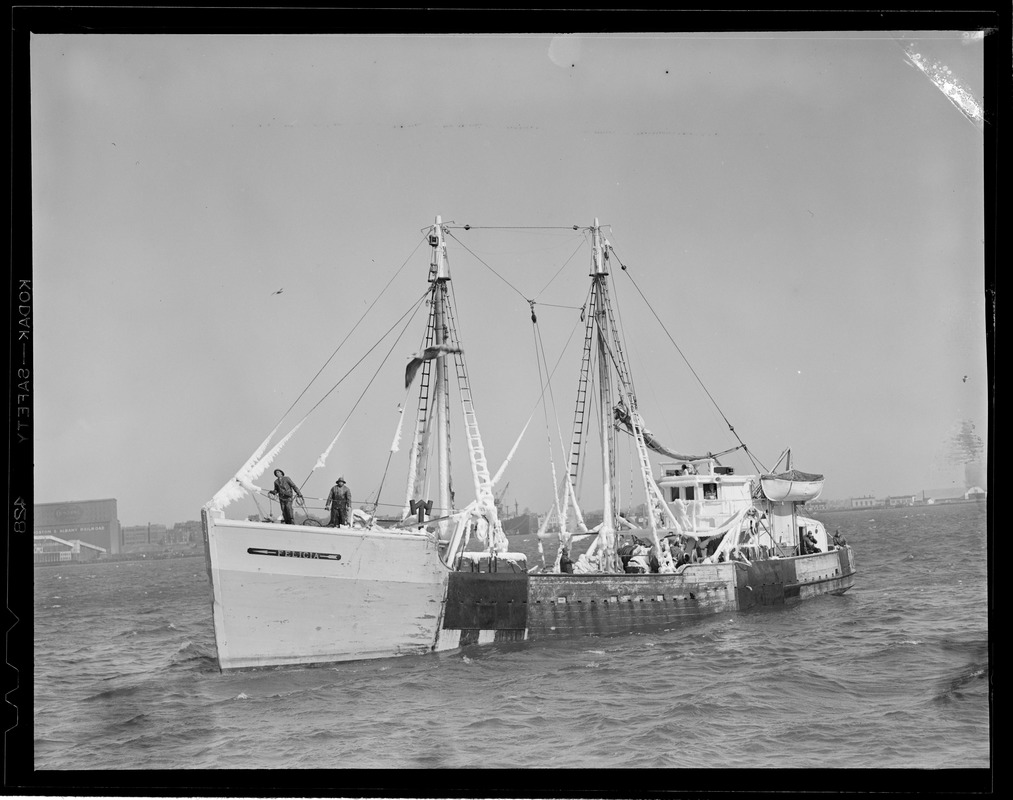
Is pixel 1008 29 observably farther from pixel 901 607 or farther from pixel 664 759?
pixel 901 607

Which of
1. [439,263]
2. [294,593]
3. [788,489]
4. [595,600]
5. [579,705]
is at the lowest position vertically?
[579,705]

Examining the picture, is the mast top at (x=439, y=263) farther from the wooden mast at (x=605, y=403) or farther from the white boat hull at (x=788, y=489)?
the white boat hull at (x=788, y=489)

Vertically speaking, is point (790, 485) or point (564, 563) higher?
point (790, 485)

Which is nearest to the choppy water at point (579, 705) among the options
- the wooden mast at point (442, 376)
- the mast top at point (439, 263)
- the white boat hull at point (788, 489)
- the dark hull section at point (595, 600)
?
the dark hull section at point (595, 600)

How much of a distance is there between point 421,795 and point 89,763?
430 cm

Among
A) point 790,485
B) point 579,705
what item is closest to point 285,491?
point 579,705

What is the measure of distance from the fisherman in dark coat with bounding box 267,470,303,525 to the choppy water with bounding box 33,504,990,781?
3123mm

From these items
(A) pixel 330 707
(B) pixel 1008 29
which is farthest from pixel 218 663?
(B) pixel 1008 29

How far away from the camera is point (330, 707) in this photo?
1698 cm

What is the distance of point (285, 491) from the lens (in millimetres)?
20281

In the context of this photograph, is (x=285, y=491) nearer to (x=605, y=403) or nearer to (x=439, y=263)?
(x=439, y=263)

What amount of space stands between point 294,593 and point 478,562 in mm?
4535

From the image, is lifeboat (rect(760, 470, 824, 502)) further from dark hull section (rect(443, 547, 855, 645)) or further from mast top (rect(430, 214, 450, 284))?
mast top (rect(430, 214, 450, 284))

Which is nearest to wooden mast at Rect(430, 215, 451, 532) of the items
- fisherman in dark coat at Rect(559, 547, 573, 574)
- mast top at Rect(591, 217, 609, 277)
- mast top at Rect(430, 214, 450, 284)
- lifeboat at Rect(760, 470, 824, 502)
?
mast top at Rect(430, 214, 450, 284)
